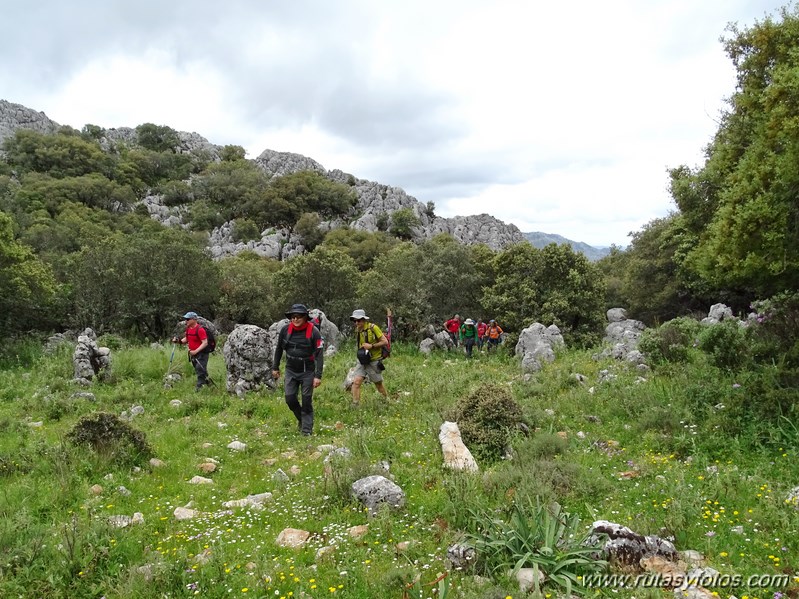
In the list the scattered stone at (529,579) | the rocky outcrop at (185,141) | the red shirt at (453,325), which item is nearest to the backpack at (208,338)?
the scattered stone at (529,579)

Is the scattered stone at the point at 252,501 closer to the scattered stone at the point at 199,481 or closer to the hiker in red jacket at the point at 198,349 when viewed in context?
the scattered stone at the point at 199,481

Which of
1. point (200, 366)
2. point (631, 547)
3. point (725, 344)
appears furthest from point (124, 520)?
point (725, 344)

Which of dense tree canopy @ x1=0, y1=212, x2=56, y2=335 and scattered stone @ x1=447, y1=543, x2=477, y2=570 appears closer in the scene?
scattered stone @ x1=447, y1=543, x2=477, y2=570

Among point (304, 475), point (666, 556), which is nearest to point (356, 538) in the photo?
point (304, 475)

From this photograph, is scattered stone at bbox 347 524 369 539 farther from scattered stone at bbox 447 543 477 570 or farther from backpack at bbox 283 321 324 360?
backpack at bbox 283 321 324 360

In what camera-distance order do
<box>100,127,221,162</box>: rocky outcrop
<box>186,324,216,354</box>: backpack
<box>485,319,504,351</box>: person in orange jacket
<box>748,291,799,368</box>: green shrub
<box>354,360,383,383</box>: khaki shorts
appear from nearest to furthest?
<box>748,291,799,368</box>: green shrub
<box>354,360,383,383</box>: khaki shorts
<box>186,324,216,354</box>: backpack
<box>485,319,504,351</box>: person in orange jacket
<box>100,127,221,162</box>: rocky outcrop

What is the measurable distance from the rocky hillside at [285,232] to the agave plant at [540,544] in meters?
58.4

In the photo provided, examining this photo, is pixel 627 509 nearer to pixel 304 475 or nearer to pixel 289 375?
pixel 304 475

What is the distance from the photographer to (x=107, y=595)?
4035 mm

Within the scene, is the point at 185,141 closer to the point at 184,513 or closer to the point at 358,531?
the point at 184,513

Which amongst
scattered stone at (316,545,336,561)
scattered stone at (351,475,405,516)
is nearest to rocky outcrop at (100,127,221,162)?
scattered stone at (351,475,405,516)

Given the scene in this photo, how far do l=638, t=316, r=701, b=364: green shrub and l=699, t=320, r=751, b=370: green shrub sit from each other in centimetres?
224

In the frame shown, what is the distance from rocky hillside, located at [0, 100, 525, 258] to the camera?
82.2 m

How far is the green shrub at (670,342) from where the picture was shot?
40.6 feet
